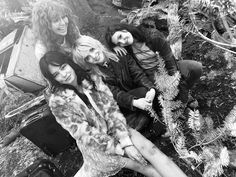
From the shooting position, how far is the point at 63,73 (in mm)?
2037

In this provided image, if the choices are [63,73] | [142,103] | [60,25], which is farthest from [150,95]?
[60,25]

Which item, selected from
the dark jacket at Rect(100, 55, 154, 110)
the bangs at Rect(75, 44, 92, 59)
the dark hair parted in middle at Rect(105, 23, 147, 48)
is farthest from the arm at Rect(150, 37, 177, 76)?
the bangs at Rect(75, 44, 92, 59)

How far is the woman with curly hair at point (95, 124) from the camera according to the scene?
2.05 meters

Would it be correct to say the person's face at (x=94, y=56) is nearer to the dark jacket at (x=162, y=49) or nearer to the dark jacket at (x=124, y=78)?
the dark jacket at (x=124, y=78)

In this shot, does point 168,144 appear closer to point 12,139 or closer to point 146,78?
point 146,78

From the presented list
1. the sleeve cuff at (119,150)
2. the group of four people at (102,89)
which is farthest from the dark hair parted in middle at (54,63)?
the sleeve cuff at (119,150)

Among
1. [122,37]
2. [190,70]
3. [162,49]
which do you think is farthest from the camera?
[190,70]

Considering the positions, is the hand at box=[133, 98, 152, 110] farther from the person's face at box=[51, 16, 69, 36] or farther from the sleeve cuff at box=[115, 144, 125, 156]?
the person's face at box=[51, 16, 69, 36]

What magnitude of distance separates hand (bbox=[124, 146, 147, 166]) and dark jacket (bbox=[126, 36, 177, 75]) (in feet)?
2.58

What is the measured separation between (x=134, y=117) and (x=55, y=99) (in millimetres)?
761

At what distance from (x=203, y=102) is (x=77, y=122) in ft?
4.84

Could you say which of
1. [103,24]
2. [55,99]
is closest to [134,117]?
[55,99]

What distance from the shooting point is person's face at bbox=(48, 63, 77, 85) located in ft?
6.64

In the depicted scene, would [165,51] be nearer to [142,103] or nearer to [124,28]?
[124,28]
